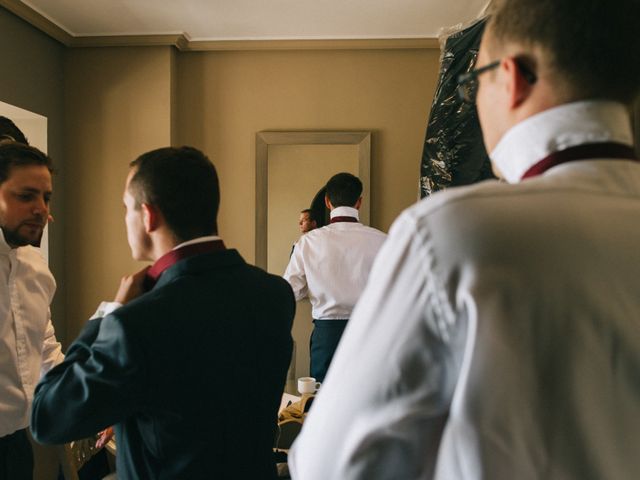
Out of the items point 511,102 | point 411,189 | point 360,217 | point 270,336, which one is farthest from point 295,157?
point 511,102

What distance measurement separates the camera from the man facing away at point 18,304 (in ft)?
5.86

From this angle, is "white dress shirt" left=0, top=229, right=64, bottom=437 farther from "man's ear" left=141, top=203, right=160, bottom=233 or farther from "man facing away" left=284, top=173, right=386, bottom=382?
"man facing away" left=284, top=173, right=386, bottom=382


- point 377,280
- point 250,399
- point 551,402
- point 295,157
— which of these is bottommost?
point 250,399

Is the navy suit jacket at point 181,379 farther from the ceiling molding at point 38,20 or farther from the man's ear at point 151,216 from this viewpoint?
the ceiling molding at point 38,20

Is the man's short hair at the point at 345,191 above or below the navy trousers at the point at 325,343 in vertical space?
above

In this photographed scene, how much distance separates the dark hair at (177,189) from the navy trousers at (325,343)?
1.85 metres

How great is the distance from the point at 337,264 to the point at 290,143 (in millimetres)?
1042

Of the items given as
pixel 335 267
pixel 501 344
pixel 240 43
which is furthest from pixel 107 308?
pixel 240 43

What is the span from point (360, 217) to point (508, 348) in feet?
10.5

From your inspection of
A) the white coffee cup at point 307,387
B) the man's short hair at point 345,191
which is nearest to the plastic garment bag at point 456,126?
the man's short hair at point 345,191

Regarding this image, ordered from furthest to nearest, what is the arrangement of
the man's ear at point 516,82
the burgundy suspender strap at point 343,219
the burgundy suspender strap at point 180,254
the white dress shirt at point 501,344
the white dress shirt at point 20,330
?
the burgundy suspender strap at point 343,219 < the white dress shirt at point 20,330 < the burgundy suspender strap at point 180,254 < the man's ear at point 516,82 < the white dress shirt at point 501,344

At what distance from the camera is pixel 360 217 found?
12.0 feet

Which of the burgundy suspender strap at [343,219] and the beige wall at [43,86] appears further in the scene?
the burgundy suspender strap at [343,219]

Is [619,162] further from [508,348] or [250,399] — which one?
[250,399]
